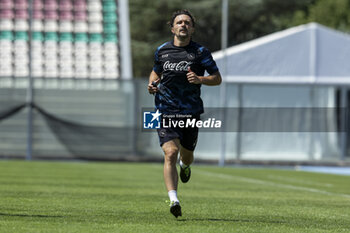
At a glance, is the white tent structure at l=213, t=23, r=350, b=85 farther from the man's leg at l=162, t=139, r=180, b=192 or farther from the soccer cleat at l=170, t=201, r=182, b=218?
the soccer cleat at l=170, t=201, r=182, b=218

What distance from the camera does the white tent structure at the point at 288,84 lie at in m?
23.9

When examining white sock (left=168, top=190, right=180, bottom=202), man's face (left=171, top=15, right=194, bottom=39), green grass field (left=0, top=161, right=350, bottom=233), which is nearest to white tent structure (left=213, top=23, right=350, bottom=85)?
→ green grass field (left=0, top=161, right=350, bottom=233)

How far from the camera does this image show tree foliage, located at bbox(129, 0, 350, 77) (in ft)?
139

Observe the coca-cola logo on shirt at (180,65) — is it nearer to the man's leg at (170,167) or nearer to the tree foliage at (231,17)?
the man's leg at (170,167)

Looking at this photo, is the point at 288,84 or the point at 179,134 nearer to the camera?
the point at 179,134

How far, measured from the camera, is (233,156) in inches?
939

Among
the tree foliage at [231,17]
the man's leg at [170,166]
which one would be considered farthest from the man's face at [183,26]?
the tree foliage at [231,17]

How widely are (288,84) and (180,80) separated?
16.4 metres

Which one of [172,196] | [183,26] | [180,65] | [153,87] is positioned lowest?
[172,196]

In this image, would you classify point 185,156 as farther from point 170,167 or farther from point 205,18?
point 205,18

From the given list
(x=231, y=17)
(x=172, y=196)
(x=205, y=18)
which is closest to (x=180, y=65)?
(x=172, y=196)

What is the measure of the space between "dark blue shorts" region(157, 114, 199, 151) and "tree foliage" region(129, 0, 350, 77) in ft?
101

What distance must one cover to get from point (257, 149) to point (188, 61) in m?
16.1

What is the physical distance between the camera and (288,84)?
2420cm
